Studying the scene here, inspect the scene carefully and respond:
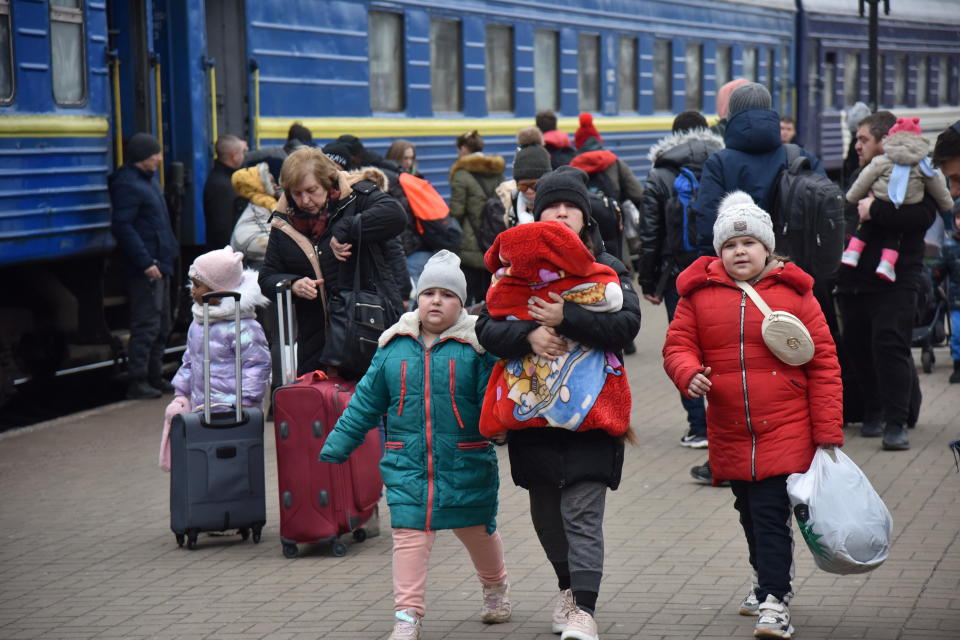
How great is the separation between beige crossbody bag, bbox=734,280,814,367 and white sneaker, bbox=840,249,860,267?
375cm

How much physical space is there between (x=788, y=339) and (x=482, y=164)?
22.3 ft

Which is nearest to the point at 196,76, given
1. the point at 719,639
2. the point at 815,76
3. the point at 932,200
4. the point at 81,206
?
the point at 81,206

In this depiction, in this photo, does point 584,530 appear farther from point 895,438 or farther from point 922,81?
point 922,81

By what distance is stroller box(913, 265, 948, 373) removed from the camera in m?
12.0

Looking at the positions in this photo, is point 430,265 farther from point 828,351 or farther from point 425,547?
point 828,351

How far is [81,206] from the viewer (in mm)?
11188

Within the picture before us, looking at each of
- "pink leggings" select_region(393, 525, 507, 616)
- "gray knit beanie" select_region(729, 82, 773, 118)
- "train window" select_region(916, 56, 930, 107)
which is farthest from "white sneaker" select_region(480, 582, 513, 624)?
"train window" select_region(916, 56, 930, 107)

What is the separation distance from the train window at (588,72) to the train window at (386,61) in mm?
4691

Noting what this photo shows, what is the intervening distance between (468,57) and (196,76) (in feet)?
16.8

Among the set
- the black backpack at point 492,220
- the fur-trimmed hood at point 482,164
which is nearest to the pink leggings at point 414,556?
the black backpack at point 492,220

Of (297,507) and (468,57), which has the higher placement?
(468,57)

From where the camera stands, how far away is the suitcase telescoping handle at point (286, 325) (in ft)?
23.6

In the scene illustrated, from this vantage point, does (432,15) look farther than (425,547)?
Yes

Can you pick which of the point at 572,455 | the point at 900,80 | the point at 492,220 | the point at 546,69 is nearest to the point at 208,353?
the point at 572,455
